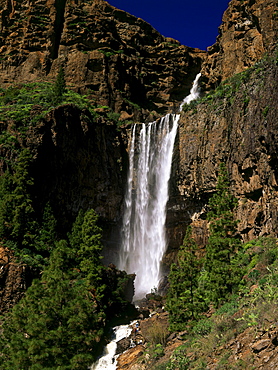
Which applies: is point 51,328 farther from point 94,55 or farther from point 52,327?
point 94,55

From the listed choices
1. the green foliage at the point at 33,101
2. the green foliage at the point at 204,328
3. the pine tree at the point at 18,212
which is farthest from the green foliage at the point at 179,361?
the green foliage at the point at 33,101

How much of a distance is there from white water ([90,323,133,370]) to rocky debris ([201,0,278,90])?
122 feet

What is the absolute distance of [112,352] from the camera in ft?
87.4

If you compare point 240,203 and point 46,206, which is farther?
point 46,206

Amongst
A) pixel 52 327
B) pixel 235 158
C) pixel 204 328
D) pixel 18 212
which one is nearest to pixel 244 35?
pixel 235 158

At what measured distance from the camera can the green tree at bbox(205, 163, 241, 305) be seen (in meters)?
22.6

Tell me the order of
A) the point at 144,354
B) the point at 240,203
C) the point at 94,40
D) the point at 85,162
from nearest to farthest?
1. the point at 144,354
2. the point at 240,203
3. the point at 85,162
4. the point at 94,40

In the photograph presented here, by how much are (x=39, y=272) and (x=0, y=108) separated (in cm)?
2920

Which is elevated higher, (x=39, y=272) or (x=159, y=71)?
(x=159, y=71)

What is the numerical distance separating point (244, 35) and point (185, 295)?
134 ft

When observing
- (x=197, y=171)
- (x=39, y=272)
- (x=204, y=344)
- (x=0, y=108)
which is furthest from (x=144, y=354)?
(x=0, y=108)

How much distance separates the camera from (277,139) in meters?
30.6

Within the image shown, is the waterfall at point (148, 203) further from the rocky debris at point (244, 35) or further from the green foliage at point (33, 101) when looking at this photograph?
the rocky debris at point (244, 35)

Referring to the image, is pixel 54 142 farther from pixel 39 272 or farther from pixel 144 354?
pixel 144 354
